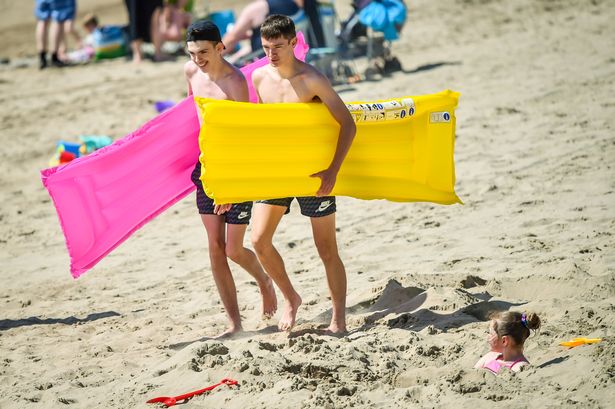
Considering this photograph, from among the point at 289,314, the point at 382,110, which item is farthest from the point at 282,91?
the point at 289,314

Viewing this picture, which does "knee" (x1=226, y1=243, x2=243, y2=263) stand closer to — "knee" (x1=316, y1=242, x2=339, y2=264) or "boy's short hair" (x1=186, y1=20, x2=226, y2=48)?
"knee" (x1=316, y1=242, x2=339, y2=264)

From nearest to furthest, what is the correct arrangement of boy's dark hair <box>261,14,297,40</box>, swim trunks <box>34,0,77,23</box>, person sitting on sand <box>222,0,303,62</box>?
boy's dark hair <box>261,14,297,40</box>
person sitting on sand <box>222,0,303,62</box>
swim trunks <box>34,0,77,23</box>

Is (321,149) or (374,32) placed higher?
(321,149)

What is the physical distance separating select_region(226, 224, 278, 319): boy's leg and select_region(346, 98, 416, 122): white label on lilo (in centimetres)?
92

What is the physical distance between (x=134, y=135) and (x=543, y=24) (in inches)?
385

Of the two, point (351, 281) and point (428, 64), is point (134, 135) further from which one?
point (428, 64)

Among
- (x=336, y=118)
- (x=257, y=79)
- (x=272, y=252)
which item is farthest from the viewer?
(x=272, y=252)

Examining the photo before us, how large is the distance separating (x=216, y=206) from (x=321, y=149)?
2.23 feet

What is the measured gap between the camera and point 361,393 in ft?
14.1

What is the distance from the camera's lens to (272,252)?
5367 mm

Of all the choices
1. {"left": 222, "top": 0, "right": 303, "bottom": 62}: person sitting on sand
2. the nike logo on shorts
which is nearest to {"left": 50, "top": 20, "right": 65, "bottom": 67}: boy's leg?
{"left": 222, "top": 0, "right": 303, "bottom": 62}: person sitting on sand

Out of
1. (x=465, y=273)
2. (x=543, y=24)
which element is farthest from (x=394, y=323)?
(x=543, y=24)

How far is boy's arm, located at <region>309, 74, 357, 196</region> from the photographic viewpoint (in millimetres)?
4965

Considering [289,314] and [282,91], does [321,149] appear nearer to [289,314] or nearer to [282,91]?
[282,91]
